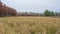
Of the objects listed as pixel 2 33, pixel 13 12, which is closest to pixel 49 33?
pixel 2 33

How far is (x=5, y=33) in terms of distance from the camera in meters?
2.94

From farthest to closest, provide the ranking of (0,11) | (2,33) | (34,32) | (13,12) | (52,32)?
(13,12)
(0,11)
(52,32)
(34,32)
(2,33)

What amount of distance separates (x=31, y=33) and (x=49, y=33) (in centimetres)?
43

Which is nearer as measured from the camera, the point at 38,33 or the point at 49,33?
the point at 38,33

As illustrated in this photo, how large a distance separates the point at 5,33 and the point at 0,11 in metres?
18.9

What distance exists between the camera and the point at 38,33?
298 cm

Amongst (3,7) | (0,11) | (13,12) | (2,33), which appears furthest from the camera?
(13,12)

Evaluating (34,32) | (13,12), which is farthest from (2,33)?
(13,12)

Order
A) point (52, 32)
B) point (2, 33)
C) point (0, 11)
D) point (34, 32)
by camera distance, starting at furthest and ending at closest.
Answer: point (0, 11) < point (52, 32) < point (34, 32) < point (2, 33)

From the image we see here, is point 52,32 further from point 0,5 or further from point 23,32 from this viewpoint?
point 0,5

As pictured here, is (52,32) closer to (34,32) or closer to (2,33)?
(34,32)

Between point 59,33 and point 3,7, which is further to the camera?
Answer: point 3,7

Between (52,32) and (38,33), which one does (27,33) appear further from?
(52,32)

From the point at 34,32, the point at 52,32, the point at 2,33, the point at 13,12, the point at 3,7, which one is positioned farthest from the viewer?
the point at 13,12
